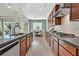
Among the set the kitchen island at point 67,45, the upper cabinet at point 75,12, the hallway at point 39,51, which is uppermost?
the upper cabinet at point 75,12

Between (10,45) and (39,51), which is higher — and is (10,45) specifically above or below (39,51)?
above

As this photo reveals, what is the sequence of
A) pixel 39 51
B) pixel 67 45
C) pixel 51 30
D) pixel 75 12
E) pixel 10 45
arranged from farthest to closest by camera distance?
pixel 51 30
pixel 39 51
pixel 75 12
pixel 67 45
pixel 10 45

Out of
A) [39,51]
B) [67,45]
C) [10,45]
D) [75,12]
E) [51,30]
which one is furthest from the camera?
[51,30]

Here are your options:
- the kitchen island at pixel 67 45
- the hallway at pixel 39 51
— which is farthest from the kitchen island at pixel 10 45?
the hallway at pixel 39 51

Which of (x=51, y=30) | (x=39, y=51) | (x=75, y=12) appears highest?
(x=75, y=12)

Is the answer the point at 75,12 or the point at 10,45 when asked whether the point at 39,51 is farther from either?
the point at 10,45

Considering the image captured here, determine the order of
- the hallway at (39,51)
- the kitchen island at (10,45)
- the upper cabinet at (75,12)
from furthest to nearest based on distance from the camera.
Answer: the hallway at (39,51)
the upper cabinet at (75,12)
the kitchen island at (10,45)

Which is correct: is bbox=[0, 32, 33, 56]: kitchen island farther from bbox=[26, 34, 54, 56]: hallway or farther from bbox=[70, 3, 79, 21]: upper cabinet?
bbox=[26, 34, 54, 56]: hallway

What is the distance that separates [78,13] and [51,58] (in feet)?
4.22

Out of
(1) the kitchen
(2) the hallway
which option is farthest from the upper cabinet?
(2) the hallway

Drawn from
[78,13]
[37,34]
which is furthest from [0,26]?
[37,34]

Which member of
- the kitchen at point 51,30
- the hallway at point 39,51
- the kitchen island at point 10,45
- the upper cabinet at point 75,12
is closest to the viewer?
the kitchen island at point 10,45

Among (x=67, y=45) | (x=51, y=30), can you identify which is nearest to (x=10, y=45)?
(x=67, y=45)

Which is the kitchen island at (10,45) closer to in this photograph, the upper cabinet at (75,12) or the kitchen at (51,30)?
the kitchen at (51,30)
